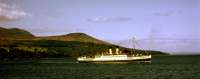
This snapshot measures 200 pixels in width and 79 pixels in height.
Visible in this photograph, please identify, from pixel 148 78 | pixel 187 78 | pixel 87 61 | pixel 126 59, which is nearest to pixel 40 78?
pixel 148 78

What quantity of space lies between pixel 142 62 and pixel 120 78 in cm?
9569

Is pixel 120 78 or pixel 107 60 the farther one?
pixel 107 60

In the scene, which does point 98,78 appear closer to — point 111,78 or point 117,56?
point 111,78

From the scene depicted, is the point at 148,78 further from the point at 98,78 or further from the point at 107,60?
the point at 107,60

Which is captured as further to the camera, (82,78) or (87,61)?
(87,61)

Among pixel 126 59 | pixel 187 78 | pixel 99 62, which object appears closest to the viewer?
pixel 187 78

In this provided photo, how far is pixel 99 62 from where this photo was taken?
191500mm

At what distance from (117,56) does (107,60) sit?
694cm

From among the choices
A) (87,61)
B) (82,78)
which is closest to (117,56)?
(87,61)

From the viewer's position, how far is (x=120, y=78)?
85.5 m

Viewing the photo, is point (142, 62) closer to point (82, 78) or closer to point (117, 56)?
point (117, 56)

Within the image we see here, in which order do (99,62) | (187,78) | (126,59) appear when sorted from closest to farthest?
1. (187,78)
2. (126,59)
3. (99,62)

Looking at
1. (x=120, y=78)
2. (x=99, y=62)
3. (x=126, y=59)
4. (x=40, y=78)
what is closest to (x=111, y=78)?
(x=120, y=78)

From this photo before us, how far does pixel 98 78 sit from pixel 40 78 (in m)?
11.9
